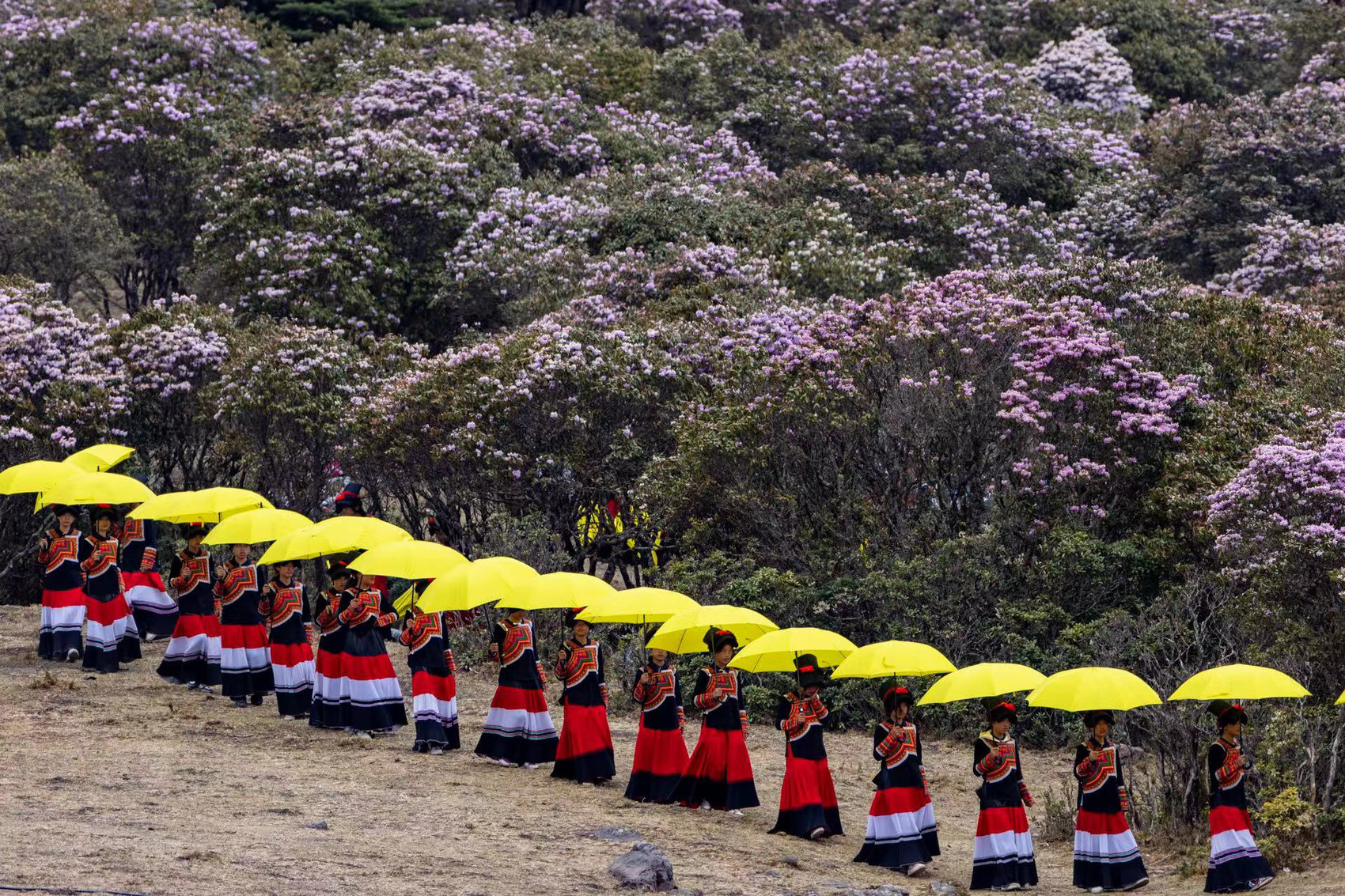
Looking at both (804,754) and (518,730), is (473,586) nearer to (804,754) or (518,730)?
(518,730)

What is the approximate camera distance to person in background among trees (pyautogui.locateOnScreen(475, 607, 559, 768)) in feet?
47.4

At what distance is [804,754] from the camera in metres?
13.0

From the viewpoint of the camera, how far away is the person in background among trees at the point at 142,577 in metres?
18.0

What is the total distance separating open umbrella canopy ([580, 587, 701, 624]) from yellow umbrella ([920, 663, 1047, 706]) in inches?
82.5

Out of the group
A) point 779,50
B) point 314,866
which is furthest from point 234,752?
point 779,50

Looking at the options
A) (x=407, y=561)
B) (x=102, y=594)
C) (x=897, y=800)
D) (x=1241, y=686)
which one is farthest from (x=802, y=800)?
(x=102, y=594)

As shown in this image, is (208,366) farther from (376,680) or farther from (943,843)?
(943,843)

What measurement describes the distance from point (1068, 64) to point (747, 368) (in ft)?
68.2

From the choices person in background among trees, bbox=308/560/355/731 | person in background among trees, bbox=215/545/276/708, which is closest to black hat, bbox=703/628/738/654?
person in background among trees, bbox=308/560/355/731

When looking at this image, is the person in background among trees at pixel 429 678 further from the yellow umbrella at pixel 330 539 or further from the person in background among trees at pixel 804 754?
the person in background among trees at pixel 804 754

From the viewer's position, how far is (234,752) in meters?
14.3

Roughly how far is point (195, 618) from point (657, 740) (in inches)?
209

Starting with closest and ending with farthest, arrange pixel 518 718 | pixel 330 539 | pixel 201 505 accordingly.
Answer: pixel 518 718 → pixel 330 539 → pixel 201 505

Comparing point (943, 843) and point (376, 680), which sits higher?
point (376, 680)
